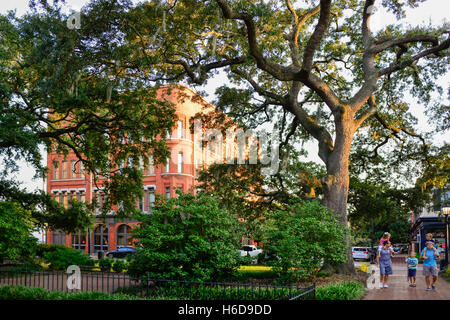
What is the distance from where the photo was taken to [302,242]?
46.9 feet

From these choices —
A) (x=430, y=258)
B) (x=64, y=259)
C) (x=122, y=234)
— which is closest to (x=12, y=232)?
(x=64, y=259)

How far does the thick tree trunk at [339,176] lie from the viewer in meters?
18.1

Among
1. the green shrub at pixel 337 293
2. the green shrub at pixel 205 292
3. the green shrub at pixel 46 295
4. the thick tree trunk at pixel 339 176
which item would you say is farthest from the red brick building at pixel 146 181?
the green shrub at pixel 337 293

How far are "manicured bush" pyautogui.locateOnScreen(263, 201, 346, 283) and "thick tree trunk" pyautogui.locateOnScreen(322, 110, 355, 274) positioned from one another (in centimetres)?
203

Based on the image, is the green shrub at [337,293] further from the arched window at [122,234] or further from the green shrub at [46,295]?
the arched window at [122,234]

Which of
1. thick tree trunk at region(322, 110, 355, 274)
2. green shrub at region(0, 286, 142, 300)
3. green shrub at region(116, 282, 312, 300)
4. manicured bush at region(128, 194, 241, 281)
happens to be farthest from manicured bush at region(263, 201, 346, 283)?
green shrub at region(0, 286, 142, 300)

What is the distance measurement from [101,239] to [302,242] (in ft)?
144

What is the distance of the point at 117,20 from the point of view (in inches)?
625

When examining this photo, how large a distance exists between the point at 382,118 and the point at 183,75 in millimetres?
11042

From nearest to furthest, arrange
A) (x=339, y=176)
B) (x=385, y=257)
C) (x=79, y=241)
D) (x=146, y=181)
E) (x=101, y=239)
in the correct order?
(x=385, y=257) → (x=339, y=176) → (x=146, y=181) → (x=101, y=239) → (x=79, y=241)

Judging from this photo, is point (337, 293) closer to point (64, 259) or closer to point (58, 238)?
point (64, 259)

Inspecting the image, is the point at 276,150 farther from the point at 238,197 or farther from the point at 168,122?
the point at 168,122

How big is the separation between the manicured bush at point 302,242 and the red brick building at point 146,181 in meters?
31.4
